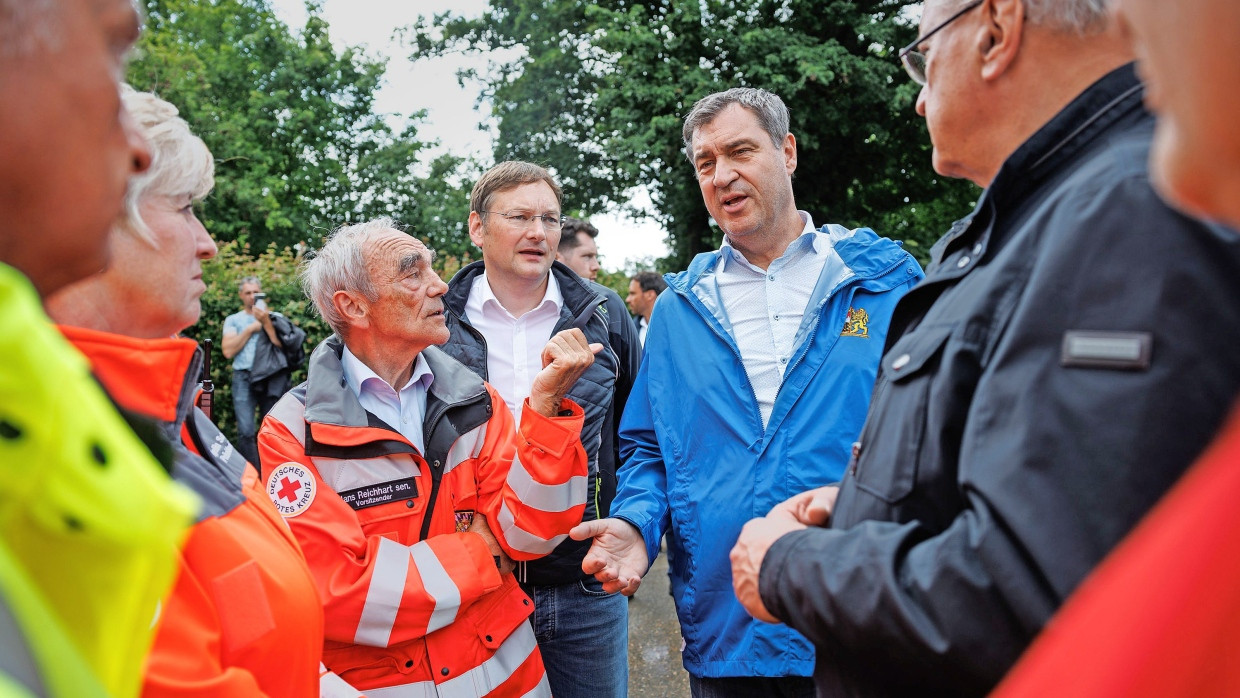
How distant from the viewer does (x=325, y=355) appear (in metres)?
2.79

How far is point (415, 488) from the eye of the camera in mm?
2561

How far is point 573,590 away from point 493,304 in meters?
1.33

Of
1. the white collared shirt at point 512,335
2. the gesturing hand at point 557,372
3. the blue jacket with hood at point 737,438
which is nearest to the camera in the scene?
the blue jacket with hood at point 737,438

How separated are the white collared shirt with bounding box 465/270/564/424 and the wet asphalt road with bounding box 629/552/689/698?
2.26 meters

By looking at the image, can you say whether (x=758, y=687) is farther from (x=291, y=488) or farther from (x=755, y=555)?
(x=291, y=488)

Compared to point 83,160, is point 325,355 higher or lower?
lower

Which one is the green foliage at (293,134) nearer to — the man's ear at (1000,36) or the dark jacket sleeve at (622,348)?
the dark jacket sleeve at (622,348)

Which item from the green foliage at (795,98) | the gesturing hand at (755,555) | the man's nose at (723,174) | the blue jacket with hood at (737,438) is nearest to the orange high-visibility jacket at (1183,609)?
the gesturing hand at (755,555)

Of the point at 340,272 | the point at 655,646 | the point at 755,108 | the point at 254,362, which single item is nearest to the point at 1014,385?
the point at 755,108

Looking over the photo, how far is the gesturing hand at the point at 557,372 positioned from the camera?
274 cm

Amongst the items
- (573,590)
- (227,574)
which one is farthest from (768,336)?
(227,574)

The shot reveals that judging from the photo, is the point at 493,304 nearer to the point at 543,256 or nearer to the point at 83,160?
the point at 543,256

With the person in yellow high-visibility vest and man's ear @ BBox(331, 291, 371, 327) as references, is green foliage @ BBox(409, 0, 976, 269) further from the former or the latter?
the person in yellow high-visibility vest

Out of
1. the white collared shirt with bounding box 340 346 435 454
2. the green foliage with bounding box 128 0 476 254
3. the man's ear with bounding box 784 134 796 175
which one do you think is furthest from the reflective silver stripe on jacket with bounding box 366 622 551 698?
the green foliage with bounding box 128 0 476 254
